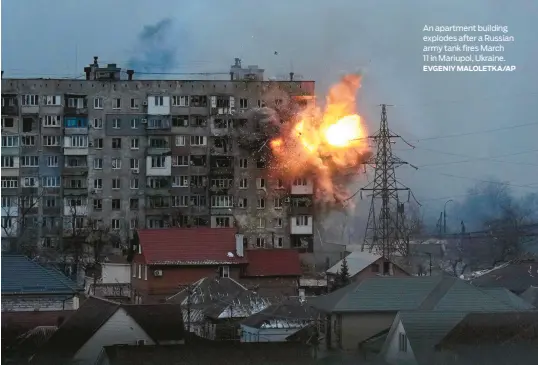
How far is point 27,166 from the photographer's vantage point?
24.0 ft

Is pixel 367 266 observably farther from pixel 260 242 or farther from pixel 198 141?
pixel 198 141

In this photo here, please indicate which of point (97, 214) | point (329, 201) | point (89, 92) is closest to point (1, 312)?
point (97, 214)

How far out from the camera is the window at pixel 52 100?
24.5 feet

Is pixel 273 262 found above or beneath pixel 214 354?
above

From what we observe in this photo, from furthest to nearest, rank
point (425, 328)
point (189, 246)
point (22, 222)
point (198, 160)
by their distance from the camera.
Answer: point (198, 160) < point (189, 246) < point (22, 222) < point (425, 328)

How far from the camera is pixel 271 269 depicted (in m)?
7.55

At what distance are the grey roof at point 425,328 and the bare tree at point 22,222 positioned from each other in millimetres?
2628

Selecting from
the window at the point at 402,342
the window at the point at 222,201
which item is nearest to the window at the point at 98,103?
the window at the point at 222,201

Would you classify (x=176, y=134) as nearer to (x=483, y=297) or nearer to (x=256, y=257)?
(x=256, y=257)

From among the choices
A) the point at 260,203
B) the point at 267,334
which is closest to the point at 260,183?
the point at 260,203

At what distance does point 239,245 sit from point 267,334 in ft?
3.50

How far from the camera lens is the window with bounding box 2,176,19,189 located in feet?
23.6

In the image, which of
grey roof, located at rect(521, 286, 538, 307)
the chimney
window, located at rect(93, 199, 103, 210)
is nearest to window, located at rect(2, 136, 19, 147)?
window, located at rect(93, 199, 103, 210)

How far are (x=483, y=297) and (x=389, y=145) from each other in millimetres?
1282
